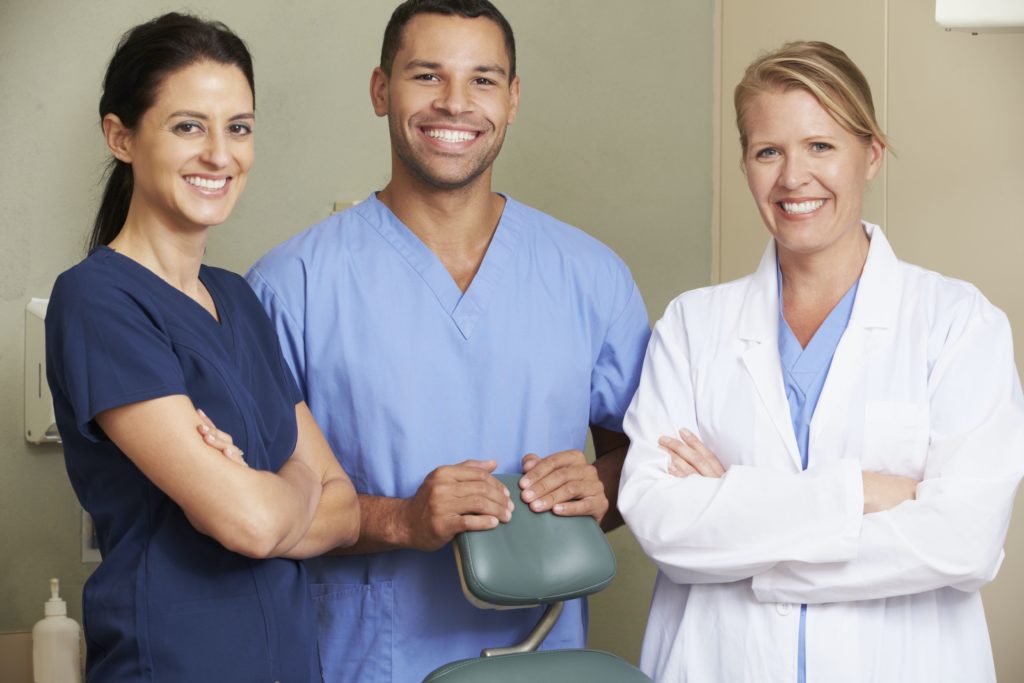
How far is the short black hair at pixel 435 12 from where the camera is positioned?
1905 mm

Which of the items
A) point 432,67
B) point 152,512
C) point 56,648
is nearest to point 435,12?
point 432,67

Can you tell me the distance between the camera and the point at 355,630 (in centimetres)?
183

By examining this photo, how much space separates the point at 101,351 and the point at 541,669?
0.70 meters

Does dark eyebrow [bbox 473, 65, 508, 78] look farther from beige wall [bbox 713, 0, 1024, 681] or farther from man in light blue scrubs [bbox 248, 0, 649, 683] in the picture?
beige wall [bbox 713, 0, 1024, 681]

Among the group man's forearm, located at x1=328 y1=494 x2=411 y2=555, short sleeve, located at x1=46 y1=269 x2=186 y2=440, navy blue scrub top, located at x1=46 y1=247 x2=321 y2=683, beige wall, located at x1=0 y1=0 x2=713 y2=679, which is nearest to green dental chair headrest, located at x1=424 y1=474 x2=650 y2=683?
man's forearm, located at x1=328 y1=494 x2=411 y2=555

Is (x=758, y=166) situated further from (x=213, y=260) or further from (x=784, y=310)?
(x=213, y=260)

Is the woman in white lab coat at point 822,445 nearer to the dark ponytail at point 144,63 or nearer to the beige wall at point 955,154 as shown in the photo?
the beige wall at point 955,154

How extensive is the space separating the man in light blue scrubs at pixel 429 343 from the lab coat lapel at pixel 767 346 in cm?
28

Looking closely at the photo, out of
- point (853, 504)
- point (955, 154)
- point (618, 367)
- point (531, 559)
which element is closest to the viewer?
Answer: point (853, 504)

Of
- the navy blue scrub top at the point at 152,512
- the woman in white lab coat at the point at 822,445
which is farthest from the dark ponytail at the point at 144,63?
the woman in white lab coat at the point at 822,445

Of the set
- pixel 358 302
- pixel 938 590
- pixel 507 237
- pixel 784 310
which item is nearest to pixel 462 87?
pixel 507 237

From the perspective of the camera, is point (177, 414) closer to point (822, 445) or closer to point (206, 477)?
point (206, 477)

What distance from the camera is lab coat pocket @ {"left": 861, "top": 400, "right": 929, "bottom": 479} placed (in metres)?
1.62

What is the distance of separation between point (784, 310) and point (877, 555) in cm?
45
